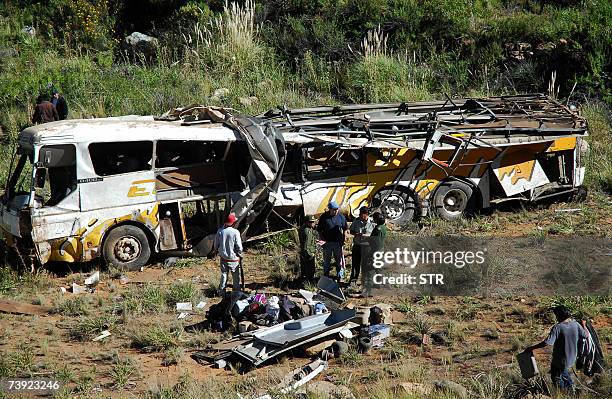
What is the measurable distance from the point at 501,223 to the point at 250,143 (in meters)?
5.17

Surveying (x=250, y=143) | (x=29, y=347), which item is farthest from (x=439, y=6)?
(x=29, y=347)

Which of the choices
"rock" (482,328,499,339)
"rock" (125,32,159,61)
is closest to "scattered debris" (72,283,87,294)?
"rock" (482,328,499,339)

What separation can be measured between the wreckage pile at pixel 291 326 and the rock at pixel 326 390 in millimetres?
913

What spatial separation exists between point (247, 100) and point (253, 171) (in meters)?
7.74

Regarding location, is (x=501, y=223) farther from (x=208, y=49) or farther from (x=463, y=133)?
(x=208, y=49)

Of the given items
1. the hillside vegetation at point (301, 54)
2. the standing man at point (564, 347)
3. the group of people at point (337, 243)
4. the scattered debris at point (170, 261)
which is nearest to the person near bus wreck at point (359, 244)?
the group of people at point (337, 243)

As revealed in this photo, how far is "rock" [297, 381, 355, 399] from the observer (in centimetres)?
953

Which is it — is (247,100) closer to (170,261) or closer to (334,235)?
(170,261)

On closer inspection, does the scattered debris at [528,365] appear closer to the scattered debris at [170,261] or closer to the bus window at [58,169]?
the scattered debris at [170,261]

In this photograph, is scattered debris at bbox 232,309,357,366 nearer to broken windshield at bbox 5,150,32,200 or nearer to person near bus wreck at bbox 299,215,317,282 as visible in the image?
person near bus wreck at bbox 299,215,317,282

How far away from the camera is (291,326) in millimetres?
11258

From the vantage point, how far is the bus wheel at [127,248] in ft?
45.9

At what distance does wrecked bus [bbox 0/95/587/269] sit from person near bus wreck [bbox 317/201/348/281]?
159cm
